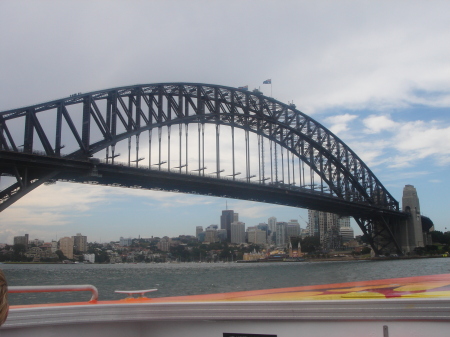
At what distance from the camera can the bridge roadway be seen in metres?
26.1

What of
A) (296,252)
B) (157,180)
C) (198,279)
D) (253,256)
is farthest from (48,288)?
(253,256)

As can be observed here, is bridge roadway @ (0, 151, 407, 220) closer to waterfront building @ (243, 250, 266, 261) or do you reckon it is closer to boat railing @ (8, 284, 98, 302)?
boat railing @ (8, 284, 98, 302)

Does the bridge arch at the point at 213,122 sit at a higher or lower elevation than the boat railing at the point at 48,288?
higher

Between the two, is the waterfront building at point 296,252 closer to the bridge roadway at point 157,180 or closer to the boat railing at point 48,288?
the bridge roadway at point 157,180

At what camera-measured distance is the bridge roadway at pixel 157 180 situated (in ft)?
85.6

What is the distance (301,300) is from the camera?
2.27m

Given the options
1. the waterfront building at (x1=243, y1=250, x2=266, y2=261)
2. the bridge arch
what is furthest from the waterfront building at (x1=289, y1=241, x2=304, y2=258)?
the bridge arch

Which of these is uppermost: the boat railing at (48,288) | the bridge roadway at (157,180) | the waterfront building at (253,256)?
the bridge roadway at (157,180)

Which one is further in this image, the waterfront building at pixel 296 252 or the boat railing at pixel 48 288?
the waterfront building at pixel 296 252

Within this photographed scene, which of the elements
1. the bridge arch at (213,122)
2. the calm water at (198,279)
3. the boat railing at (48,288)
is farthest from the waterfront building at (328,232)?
the boat railing at (48,288)

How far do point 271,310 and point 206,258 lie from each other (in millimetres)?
72732

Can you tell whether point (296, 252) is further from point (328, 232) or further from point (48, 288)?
point (48, 288)

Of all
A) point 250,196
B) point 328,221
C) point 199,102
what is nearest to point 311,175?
point 250,196

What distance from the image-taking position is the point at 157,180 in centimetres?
3178
